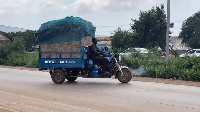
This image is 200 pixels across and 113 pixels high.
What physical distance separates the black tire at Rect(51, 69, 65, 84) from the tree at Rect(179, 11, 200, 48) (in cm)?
4078

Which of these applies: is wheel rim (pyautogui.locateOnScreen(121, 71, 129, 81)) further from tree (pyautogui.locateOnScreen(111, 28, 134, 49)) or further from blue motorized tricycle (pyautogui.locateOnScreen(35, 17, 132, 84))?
tree (pyautogui.locateOnScreen(111, 28, 134, 49))

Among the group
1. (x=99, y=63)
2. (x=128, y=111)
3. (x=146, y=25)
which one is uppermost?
(x=146, y=25)

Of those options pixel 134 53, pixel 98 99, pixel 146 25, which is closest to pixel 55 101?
pixel 98 99

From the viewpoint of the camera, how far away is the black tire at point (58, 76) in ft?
55.2

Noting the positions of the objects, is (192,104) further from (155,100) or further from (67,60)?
(67,60)

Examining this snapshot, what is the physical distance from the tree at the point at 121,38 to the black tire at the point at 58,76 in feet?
115

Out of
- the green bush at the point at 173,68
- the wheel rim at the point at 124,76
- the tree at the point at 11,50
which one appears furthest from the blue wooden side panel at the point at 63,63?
the tree at the point at 11,50

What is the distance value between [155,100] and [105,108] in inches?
88.2

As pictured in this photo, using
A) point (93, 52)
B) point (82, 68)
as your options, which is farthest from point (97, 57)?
point (82, 68)

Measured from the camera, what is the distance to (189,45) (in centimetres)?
5644

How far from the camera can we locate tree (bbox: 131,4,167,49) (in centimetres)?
4822

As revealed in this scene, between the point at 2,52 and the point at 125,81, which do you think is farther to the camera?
the point at 2,52

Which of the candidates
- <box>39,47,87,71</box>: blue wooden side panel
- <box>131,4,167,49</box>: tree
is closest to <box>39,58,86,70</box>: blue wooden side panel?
<box>39,47,87,71</box>: blue wooden side panel

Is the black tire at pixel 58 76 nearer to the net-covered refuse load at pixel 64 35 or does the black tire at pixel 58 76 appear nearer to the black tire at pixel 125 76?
the net-covered refuse load at pixel 64 35
